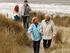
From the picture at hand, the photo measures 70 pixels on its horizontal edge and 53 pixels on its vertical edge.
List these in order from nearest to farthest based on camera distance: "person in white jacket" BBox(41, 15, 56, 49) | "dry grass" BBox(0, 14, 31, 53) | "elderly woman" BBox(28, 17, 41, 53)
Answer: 1. "elderly woman" BBox(28, 17, 41, 53)
2. "dry grass" BBox(0, 14, 31, 53)
3. "person in white jacket" BBox(41, 15, 56, 49)

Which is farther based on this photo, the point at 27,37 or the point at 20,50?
the point at 27,37

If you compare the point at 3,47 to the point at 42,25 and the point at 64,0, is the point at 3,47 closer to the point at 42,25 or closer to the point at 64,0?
the point at 42,25

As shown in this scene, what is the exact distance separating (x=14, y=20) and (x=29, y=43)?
10.7ft

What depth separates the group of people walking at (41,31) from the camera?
13383 mm

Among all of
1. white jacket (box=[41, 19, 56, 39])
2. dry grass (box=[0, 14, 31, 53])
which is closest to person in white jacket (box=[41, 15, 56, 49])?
white jacket (box=[41, 19, 56, 39])

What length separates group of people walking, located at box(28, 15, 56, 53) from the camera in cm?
1338

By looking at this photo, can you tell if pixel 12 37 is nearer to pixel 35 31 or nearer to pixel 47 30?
pixel 47 30

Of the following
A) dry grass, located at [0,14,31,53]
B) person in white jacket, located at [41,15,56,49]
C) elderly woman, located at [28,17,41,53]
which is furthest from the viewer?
person in white jacket, located at [41,15,56,49]

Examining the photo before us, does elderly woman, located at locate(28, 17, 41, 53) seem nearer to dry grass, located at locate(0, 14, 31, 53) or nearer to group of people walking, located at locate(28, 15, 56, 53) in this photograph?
group of people walking, located at locate(28, 15, 56, 53)

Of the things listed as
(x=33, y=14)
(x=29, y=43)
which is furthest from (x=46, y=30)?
(x=33, y=14)

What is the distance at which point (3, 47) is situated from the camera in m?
13.4

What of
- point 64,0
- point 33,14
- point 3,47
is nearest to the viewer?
point 3,47

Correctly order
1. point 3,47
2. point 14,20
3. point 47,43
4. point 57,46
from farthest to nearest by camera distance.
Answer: point 14,20 < point 57,46 < point 47,43 < point 3,47

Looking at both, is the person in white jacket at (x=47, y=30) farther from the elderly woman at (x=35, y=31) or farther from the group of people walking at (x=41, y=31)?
the elderly woman at (x=35, y=31)
